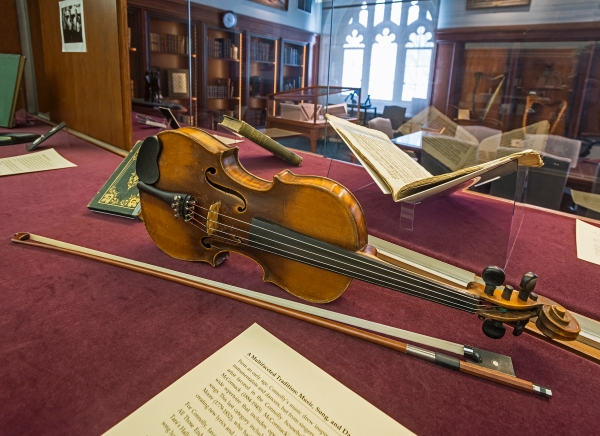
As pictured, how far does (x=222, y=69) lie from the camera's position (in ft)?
16.4

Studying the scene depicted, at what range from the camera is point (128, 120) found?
1.53m

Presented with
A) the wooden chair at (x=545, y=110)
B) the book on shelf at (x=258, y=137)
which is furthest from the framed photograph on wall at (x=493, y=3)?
the book on shelf at (x=258, y=137)

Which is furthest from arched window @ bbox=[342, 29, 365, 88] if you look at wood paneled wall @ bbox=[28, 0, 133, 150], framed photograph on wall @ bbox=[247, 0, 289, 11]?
wood paneled wall @ bbox=[28, 0, 133, 150]

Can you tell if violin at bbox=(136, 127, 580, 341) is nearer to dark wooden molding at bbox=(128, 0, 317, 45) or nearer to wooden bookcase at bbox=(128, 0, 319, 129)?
wooden bookcase at bbox=(128, 0, 319, 129)

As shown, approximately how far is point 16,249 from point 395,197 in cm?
78

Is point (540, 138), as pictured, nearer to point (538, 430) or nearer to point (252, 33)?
point (538, 430)

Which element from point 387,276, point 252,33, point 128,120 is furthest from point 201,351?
point 252,33

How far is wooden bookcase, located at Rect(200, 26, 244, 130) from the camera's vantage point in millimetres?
4887

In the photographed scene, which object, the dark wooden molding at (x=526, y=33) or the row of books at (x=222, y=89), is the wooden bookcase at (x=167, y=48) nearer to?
the row of books at (x=222, y=89)

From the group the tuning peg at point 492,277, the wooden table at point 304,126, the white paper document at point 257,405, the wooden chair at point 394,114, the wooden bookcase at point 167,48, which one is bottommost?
the white paper document at point 257,405

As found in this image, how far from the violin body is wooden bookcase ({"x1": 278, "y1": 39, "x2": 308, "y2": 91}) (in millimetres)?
5180

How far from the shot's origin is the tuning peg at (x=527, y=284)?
492 millimetres

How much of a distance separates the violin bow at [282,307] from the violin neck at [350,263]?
8 cm

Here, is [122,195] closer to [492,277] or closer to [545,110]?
[492,277]
